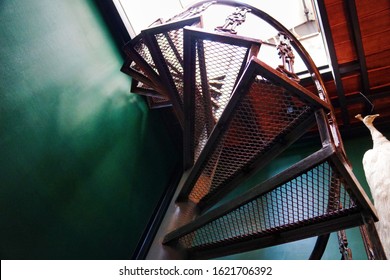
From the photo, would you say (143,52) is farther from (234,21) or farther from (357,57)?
(357,57)

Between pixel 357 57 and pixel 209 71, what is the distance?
2092 mm

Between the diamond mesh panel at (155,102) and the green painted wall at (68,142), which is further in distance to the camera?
the diamond mesh panel at (155,102)

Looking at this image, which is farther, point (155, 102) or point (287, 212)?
point (155, 102)

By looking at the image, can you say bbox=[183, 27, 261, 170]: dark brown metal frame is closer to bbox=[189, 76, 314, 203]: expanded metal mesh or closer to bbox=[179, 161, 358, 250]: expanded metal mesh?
bbox=[189, 76, 314, 203]: expanded metal mesh

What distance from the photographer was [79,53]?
3.27m

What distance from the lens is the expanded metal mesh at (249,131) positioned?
196 cm

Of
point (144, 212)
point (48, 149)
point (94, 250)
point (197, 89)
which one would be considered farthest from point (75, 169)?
point (197, 89)

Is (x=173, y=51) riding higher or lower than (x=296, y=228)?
higher

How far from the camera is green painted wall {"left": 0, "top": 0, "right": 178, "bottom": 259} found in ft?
7.29

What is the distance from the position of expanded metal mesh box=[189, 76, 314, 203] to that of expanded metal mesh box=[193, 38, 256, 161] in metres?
0.32

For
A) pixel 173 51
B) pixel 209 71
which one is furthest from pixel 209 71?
pixel 173 51

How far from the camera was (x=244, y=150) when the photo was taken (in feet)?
7.58

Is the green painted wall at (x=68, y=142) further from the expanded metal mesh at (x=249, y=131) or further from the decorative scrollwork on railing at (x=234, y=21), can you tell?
the decorative scrollwork on railing at (x=234, y=21)

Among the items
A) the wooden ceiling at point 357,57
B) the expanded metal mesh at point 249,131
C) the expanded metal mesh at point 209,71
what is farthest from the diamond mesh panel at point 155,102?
the wooden ceiling at point 357,57
